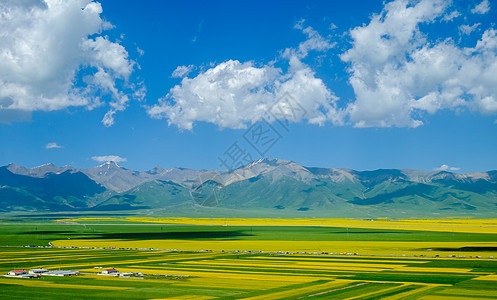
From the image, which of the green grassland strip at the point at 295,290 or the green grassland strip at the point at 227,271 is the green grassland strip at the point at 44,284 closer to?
the green grassland strip at the point at 295,290

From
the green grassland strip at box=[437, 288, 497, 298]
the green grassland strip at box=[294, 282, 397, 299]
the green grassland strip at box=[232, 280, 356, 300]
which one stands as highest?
the green grassland strip at box=[232, 280, 356, 300]

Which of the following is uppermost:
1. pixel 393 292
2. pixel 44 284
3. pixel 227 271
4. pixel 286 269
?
pixel 44 284

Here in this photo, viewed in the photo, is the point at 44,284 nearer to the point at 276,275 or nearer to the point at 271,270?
the point at 276,275

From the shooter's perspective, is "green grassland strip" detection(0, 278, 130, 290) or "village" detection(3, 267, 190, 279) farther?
"village" detection(3, 267, 190, 279)

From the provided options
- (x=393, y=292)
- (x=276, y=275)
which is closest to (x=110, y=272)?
(x=276, y=275)

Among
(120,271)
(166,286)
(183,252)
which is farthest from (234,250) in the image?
(166,286)

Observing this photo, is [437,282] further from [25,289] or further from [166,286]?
[25,289]

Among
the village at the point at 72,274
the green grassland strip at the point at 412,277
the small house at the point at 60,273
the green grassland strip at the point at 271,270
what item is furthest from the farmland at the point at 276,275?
the small house at the point at 60,273

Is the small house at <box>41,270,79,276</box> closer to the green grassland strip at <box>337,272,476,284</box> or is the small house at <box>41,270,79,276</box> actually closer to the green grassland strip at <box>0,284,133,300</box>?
the green grassland strip at <box>0,284,133,300</box>

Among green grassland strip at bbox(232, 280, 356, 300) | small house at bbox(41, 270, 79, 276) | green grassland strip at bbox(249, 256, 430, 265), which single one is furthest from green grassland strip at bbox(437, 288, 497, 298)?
small house at bbox(41, 270, 79, 276)

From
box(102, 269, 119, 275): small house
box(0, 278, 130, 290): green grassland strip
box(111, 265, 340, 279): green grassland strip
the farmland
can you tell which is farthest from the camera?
box(102, 269, 119, 275): small house

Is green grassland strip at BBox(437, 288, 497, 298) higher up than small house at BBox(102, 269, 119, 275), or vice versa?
small house at BBox(102, 269, 119, 275)
